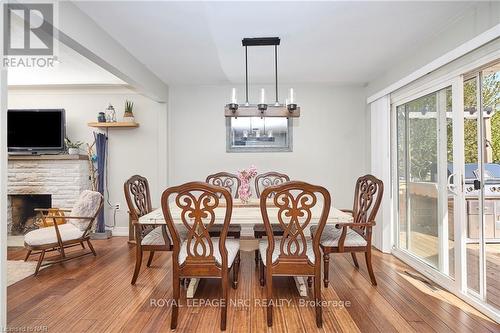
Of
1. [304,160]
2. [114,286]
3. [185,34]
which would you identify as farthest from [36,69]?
[304,160]

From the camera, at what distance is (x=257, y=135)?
170 inches

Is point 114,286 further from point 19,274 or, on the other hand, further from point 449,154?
point 449,154

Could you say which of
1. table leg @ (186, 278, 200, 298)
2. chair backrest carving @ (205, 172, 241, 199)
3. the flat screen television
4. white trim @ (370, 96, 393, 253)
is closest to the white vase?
the flat screen television

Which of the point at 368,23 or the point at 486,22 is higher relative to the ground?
the point at 368,23

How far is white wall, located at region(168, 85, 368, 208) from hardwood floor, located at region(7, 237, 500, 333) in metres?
1.65

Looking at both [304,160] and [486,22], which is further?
[304,160]

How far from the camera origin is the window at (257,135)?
4305mm

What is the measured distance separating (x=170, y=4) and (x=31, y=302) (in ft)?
8.95

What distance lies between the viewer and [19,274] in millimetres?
2918

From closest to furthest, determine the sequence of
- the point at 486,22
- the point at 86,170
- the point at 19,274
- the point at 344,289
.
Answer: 1. the point at 486,22
2. the point at 344,289
3. the point at 19,274
4. the point at 86,170

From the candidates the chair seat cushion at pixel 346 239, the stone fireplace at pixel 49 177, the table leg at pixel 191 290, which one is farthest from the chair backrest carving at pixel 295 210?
the stone fireplace at pixel 49 177

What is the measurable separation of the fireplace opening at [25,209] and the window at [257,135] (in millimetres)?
3080

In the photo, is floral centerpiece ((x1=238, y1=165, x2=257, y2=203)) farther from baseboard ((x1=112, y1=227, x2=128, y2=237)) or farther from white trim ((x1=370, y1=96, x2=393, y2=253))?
baseboard ((x1=112, y1=227, x2=128, y2=237))

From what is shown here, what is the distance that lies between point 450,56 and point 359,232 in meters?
1.77
